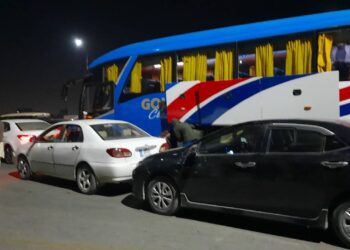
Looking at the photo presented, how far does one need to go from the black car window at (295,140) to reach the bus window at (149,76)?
Result: 537 centimetres

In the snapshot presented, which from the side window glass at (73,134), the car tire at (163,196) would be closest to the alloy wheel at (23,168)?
the side window glass at (73,134)

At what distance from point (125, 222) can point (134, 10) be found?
17.3 meters

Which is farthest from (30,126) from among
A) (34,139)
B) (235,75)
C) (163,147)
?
(235,75)

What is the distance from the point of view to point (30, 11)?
23.3m

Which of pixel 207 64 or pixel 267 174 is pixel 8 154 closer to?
pixel 207 64

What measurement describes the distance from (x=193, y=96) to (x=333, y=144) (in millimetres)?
5236

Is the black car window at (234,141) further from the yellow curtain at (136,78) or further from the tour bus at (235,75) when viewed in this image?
the yellow curtain at (136,78)

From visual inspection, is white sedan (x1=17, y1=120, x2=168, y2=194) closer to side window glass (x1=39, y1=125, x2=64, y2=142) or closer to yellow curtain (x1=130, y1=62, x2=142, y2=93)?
side window glass (x1=39, y1=125, x2=64, y2=142)

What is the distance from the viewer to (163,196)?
682cm

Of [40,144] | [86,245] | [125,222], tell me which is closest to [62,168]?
[40,144]

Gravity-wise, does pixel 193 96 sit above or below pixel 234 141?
above

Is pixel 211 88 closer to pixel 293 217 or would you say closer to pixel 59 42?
pixel 293 217

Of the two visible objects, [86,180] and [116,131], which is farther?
[116,131]

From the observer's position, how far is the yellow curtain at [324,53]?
28.5 ft
